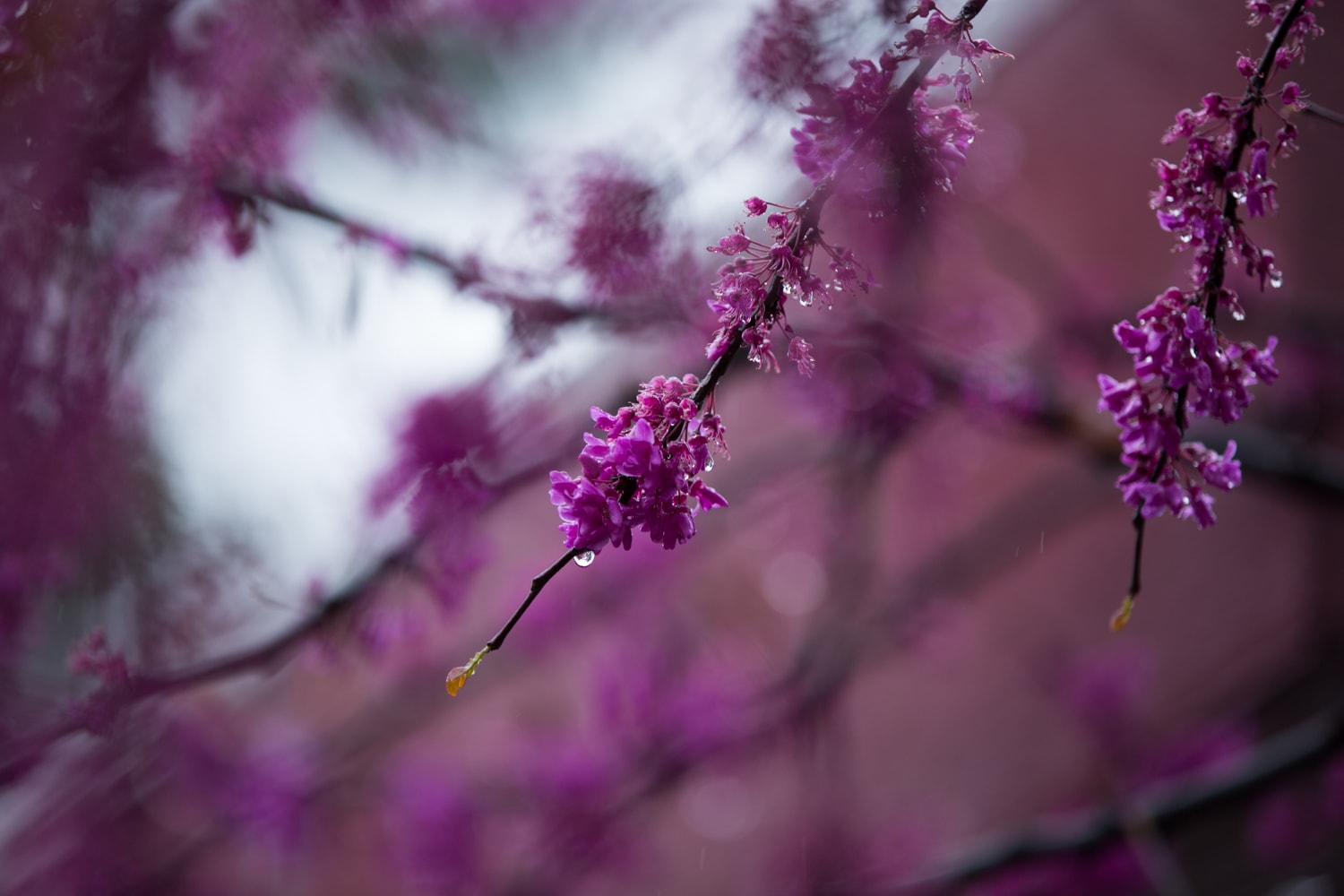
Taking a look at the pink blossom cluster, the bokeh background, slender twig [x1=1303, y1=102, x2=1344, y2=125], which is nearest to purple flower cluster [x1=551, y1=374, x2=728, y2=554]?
the pink blossom cluster

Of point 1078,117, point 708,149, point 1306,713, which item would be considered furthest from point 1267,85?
point 1306,713

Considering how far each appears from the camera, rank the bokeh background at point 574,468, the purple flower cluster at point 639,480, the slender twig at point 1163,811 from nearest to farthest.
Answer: the purple flower cluster at point 639,480
the bokeh background at point 574,468
the slender twig at point 1163,811

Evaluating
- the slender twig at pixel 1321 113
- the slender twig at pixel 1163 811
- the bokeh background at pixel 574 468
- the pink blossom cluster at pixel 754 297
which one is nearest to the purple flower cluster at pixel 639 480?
the pink blossom cluster at pixel 754 297

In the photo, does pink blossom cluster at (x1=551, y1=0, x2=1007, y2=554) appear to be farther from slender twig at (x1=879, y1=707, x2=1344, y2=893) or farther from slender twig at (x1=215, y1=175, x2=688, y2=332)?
slender twig at (x1=879, y1=707, x2=1344, y2=893)

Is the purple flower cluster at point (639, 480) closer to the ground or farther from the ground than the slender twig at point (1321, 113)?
closer to the ground

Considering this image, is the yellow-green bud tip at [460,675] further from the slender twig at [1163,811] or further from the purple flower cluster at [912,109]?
the slender twig at [1163,811]

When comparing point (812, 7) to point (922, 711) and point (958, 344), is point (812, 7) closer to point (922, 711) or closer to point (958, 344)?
point (958, 344)
